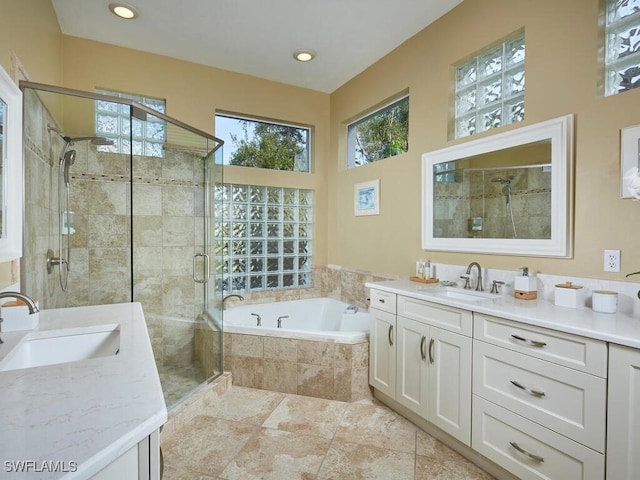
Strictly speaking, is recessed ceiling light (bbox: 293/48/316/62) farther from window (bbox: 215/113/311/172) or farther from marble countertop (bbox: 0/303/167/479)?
marble countertop (bbox: 0/303/167/479)

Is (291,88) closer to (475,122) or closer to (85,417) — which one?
(475,122)

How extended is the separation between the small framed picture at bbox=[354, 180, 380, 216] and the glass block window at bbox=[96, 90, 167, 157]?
1.87 m

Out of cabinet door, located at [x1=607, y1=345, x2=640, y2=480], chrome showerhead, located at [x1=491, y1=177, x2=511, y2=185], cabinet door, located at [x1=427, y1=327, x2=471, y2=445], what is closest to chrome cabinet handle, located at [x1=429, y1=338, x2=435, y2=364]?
cabinet door, located at [x1=427, y1=327, x2=471, y2=445]

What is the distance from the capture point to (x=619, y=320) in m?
1.45

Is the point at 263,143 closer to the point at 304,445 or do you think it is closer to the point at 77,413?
the point at 304,445

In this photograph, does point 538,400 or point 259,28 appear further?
point 259,28

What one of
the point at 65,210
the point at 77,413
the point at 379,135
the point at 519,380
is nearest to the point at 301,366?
the point at 519,380

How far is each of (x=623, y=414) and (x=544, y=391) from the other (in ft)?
0.91

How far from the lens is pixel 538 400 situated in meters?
1.50

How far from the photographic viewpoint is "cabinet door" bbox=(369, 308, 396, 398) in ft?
7.68

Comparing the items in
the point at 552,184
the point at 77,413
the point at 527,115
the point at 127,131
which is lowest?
the point at 77,413

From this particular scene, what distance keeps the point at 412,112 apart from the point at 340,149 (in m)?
1.11

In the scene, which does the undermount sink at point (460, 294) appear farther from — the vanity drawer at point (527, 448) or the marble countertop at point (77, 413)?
the marble countertop at point (77, 413)

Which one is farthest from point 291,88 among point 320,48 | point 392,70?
point 392,70
